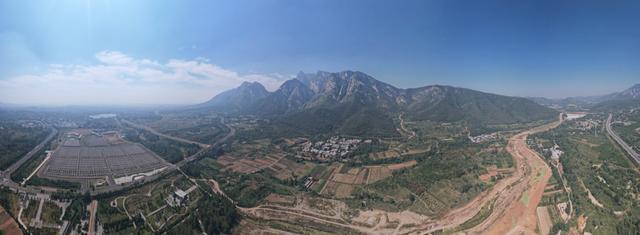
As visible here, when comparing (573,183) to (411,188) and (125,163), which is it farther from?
(125,163)

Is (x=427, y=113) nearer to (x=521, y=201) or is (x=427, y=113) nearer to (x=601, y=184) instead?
(x=601, y=184)

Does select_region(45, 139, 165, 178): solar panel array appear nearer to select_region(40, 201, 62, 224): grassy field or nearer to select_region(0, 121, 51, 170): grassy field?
select_region(0, 121, 51, 170): grassy field

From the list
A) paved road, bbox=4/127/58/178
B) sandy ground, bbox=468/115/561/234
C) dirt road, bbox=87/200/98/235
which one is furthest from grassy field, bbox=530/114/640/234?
paved road, bbox=4/127/58/178

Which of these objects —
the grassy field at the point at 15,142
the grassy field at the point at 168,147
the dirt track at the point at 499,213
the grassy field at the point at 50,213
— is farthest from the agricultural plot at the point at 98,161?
the dirt track at the point at 499,213

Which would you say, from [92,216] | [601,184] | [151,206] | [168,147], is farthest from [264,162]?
[601,184]

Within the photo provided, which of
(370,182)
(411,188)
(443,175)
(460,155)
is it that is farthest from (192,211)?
(460,155)

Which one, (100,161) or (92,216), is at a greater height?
(100,161)

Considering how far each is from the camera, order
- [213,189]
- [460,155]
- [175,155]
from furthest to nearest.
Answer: [175,155] → [460,155] → [213,189]

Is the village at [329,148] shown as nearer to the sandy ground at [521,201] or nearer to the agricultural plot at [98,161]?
the agricultural plot at [98,161]
